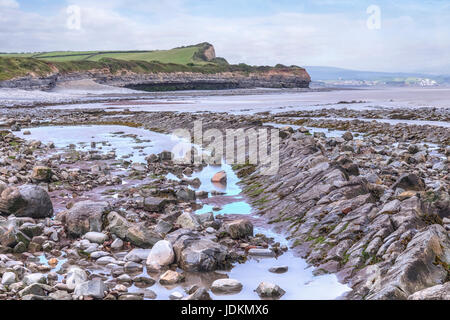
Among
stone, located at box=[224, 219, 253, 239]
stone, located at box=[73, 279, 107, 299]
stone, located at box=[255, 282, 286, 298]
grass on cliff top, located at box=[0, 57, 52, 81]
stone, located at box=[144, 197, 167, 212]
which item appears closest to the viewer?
stone, located at box=[73, 279, 107, 299]

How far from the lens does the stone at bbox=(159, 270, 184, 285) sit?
8.80 meters

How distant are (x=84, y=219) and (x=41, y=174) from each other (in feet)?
24.0

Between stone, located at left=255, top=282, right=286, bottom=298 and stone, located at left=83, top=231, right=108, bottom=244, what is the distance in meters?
4.62

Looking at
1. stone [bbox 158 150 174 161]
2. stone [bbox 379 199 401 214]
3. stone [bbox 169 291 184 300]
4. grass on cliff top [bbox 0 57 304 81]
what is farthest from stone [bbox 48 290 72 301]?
grass on cliff top [bbox 0 57 304 81]

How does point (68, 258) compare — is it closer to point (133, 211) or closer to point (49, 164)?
point (133, 211)

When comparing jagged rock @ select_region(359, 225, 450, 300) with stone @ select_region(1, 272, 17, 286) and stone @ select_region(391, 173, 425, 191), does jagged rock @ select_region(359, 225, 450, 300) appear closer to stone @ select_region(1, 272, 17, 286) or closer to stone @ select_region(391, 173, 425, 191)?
stone @ select_region(391, 173, 425, 191)

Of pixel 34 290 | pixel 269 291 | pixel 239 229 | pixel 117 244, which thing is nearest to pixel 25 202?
pixel 117 244

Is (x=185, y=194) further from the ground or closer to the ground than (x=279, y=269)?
further from the ground

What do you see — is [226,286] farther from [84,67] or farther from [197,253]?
[84,67]

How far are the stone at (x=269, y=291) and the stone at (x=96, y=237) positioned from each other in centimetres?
462

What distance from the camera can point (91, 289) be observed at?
7.77 m

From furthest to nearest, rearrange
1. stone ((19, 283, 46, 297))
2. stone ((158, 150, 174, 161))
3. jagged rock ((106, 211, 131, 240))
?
stone ((158, 150, 174, 161)), jagged rock ((106, 211, 131, 240)), stone ((19, 283, 46, 297))
